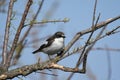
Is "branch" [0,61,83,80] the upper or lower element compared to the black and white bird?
upper

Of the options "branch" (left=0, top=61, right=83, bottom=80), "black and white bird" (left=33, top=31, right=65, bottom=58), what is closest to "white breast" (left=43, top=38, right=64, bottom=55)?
"black and white bird" (left=33, top=31, right=65, bottom=58)

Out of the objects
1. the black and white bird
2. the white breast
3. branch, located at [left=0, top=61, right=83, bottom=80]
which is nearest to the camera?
branch, located at [left=0, top=61, right=83, bottom=80]

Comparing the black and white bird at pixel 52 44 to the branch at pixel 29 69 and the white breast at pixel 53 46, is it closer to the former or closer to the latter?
the white breast at pixel 53 46

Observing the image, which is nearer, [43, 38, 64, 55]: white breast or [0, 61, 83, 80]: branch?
[0, 61, 83, 80]: branch

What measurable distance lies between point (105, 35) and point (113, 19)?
0.18 m

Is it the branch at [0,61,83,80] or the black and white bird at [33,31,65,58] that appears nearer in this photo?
the branch at [0,61,83,80]

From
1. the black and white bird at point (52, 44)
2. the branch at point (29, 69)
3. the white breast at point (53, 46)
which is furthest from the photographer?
the black and white bird at point (52, 44)

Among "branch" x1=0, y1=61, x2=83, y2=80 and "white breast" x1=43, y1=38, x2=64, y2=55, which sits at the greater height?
"branch" x1=0, y1=61, x2=83, y2=80

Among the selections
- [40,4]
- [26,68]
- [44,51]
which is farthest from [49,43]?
[26,68]

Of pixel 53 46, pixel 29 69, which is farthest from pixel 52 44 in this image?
pixel 29 69

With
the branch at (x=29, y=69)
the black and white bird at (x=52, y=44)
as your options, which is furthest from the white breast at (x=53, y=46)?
the branch at (x=29, y=69)

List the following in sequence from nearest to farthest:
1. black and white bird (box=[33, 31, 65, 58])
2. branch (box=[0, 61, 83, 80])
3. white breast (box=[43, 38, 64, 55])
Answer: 1. branch (box=[0, 61, 83, 80])
2. white breast (box=[43, 38, 64, 55])
3. black and white bird (box=[33, 31, 65, 58])

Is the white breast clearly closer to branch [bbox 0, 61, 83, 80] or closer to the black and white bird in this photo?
the black and white bird

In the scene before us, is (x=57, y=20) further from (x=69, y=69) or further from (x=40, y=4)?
(x=69, y=69)
